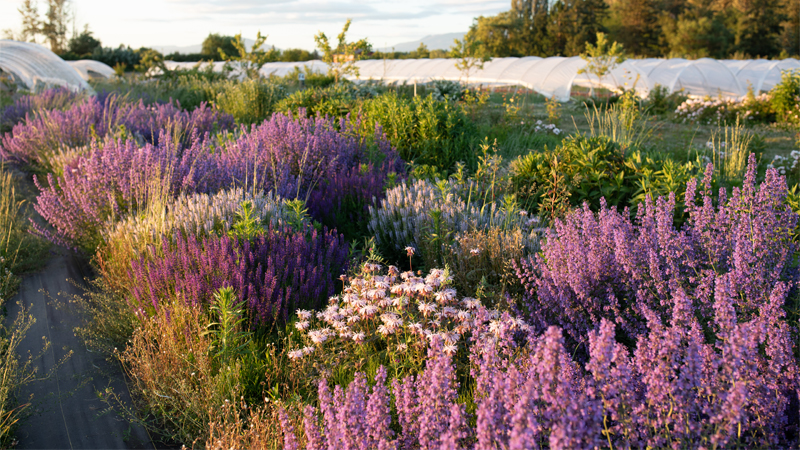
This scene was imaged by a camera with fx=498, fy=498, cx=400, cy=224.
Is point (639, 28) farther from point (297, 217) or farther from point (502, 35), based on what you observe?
point (297, 217)

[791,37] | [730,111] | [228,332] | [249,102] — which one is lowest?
[228,332]

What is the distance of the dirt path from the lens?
2.60 metres

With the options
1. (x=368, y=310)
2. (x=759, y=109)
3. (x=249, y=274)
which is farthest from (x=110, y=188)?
(x=759, y=109)

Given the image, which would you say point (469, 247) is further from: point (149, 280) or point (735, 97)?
point (735, 97)

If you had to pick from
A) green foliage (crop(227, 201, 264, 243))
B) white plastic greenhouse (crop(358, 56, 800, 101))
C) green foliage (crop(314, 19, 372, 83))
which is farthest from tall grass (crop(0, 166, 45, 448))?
white plastic greenhouse (crop(358, 56, 800, 101))

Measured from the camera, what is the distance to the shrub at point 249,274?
9.67ft

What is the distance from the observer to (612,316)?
263 cm

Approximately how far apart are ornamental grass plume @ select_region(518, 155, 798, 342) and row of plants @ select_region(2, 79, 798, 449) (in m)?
0.02

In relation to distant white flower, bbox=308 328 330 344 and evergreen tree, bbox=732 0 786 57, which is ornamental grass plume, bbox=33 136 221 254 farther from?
evergreen tree, bbox=732 0 786 57

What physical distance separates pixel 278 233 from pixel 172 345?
1.02 metres

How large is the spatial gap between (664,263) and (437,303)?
4.04ft

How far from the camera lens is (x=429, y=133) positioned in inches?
253

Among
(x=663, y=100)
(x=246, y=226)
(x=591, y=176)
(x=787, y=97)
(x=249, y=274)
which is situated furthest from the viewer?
(x=663, y=100)

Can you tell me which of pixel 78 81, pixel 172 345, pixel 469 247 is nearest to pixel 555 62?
pixel 78 81
